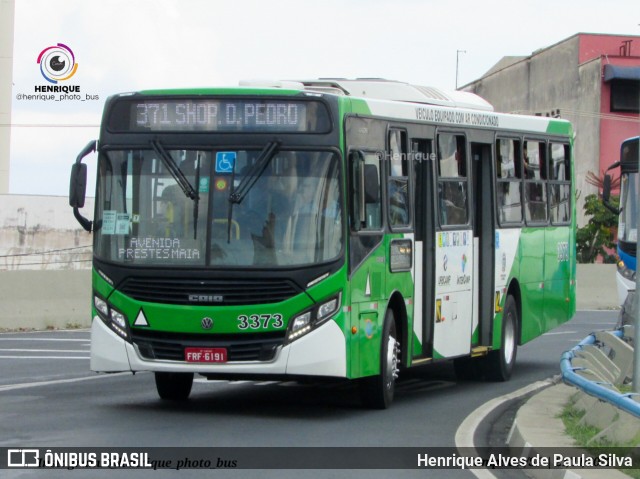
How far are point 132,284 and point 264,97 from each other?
7.32 ft

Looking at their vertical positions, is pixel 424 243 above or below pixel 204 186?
below

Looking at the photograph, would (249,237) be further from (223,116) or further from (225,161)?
(223,116)

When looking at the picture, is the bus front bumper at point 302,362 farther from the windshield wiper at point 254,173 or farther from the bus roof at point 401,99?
the bus roof at point 401,99

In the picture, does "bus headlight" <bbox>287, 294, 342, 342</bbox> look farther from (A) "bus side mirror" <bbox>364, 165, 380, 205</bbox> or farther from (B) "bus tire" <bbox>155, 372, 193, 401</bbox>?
(B) "bus tire" <bbox>155, 372, 193, 401</bbox>

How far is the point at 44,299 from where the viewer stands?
28.0 meters

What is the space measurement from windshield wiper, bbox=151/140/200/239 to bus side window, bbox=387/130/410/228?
7.68ft

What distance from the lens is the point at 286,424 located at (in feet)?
42.5

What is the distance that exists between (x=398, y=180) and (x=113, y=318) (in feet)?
11.6

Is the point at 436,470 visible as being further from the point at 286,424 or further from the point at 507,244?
the point at 507,244

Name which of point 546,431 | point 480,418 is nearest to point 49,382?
point 480,418

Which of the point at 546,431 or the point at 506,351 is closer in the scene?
the point at 546,431

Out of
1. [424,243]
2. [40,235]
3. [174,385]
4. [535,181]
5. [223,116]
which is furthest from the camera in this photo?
[40,235]

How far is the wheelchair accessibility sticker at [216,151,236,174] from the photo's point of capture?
13352 mm

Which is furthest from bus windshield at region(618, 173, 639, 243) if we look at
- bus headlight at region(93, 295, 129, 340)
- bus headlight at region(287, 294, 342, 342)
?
bus headlight at region(93, 295, 129, 340)
